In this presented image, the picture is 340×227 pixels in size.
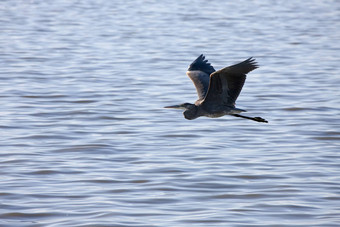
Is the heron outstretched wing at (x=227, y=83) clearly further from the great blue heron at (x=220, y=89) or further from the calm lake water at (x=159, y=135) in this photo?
the calm lake water at (x=159, y=135)

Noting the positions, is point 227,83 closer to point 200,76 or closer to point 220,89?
point 220,89

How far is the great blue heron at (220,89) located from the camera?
291 inches

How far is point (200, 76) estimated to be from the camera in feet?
28.7

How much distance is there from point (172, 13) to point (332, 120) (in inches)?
616

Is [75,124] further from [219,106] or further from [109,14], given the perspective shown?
[109,14]

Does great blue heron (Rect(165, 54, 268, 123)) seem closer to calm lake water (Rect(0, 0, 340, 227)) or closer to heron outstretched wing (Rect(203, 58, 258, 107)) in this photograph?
heron outstretched wing (Rect(203, 58, 258, 107))

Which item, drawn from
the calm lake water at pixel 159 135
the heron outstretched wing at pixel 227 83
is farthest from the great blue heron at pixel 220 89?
the calm lake water at pixel 159 135

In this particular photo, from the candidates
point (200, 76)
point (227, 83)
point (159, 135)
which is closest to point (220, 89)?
point (227, 83)

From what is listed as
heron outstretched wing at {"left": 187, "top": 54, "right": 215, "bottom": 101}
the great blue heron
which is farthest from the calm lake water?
heron outstretched wing at {"left": 187, "top": 54, "right": 215, "bottom": 101}

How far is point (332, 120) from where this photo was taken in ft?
34.8

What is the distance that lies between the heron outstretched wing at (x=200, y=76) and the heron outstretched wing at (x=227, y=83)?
549mm

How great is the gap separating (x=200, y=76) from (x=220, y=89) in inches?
37.3

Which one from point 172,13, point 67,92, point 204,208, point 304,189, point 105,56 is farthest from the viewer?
point 172,13

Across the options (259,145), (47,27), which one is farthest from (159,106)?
(47,27)
